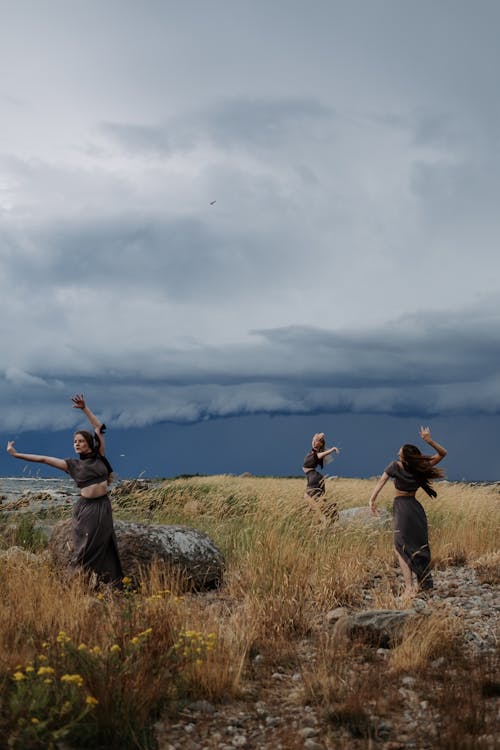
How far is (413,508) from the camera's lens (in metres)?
9.92

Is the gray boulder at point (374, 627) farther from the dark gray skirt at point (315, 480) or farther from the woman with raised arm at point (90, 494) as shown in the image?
the dark gray skirt at point (315, 480)

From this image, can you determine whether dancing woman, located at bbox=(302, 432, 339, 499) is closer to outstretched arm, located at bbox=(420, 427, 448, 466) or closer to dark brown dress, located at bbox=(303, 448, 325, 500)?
dark brown dress, located at bbox=(303, 448, 325, 500)

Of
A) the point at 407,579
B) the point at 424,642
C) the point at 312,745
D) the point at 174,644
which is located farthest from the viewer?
the point at 407,579

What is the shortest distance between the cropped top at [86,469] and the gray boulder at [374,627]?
3.60 m

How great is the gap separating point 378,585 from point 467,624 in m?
2.45

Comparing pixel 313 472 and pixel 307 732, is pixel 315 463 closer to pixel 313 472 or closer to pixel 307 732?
pixel 313 472

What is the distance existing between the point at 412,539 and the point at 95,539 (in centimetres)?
404

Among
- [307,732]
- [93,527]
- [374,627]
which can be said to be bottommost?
[307,732]

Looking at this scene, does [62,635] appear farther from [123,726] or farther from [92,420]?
[92,420]

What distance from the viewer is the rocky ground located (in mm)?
4801

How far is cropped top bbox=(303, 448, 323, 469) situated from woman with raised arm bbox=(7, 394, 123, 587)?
645cm

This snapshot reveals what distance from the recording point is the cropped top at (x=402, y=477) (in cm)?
987

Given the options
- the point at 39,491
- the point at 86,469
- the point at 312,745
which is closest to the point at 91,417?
the point at 86,469

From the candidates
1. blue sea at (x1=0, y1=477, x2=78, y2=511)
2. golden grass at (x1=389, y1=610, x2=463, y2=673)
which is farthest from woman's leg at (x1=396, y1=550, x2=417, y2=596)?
blue sea at (x1=0, y1=477, x2=78, y2=511)
